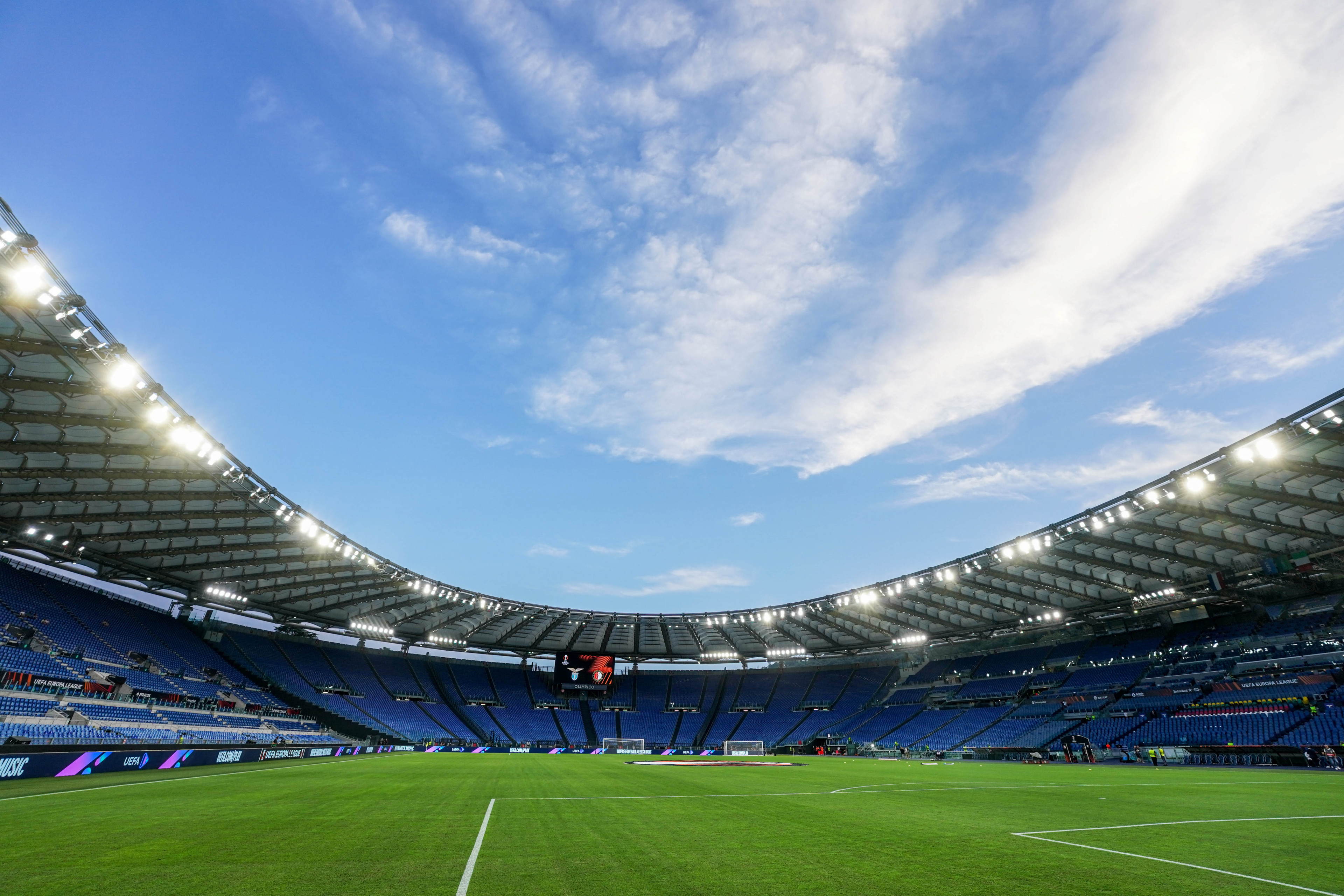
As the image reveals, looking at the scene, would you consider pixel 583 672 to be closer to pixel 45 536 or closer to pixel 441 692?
pixel 441 692

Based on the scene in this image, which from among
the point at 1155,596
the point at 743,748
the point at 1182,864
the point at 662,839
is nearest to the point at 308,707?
the point at 743,748

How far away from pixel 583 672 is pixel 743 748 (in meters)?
20.4

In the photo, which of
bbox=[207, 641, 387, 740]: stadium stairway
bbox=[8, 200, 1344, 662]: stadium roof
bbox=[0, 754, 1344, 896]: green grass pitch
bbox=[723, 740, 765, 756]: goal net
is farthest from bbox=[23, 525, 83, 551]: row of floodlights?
bbox=[723, 740, 765, 756]: goal net

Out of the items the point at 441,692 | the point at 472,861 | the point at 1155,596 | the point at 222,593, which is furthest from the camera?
→ the point at 441,692

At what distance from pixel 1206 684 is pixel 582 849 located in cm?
5120

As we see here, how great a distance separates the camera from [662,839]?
9.73 m

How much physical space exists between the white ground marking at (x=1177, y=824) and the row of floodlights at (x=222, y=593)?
5298 cm

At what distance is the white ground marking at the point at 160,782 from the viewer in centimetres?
1491

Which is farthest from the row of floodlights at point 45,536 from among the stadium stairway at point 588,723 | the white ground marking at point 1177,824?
the stadium stairway at point 588,723

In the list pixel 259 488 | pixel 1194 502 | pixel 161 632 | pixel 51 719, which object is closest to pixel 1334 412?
pixel 1194 502

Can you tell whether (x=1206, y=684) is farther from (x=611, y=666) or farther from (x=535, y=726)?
(x=535, y=726)

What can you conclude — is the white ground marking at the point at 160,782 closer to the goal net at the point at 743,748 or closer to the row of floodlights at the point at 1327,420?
the goal net at the point at 743,748

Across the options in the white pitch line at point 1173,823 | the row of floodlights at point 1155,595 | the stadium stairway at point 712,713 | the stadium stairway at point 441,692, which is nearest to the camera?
the white pitch line at point 1173,823

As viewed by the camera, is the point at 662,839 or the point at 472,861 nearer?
the point at 472,861
